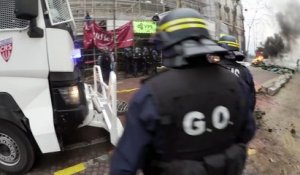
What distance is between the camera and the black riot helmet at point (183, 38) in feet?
6.30

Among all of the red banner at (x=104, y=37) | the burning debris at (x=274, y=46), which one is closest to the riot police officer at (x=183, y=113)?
the red banner at (x=104, y=37)

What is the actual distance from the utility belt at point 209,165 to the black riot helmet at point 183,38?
0.55m

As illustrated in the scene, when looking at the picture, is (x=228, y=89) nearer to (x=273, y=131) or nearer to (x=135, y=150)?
(x=135, y=150)

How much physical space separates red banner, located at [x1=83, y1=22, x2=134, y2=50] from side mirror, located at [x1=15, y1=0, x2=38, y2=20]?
409 inches

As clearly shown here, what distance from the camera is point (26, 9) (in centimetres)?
368

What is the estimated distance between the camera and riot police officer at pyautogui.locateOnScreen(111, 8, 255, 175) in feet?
6.12

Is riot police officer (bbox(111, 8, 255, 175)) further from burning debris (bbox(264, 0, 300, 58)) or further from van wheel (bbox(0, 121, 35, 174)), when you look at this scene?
burning debris (bbox(264, 0, 300, 58))

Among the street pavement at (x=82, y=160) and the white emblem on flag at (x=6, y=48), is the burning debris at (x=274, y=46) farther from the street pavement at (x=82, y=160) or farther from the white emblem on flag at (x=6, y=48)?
the white emblem on flag at (x=6, y=48)

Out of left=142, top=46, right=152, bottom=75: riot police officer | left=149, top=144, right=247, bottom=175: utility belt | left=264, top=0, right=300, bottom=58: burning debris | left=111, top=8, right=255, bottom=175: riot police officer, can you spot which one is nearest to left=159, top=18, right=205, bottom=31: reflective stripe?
left=111, top=8, right=255, bottom=175: riot police officer

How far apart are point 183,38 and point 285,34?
140ft

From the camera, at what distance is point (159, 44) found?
2.05m

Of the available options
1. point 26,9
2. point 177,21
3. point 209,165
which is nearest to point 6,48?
point 26,9

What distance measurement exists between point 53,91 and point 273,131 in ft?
16.7

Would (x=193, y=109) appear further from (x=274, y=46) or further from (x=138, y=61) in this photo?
(x=274, y=46)
